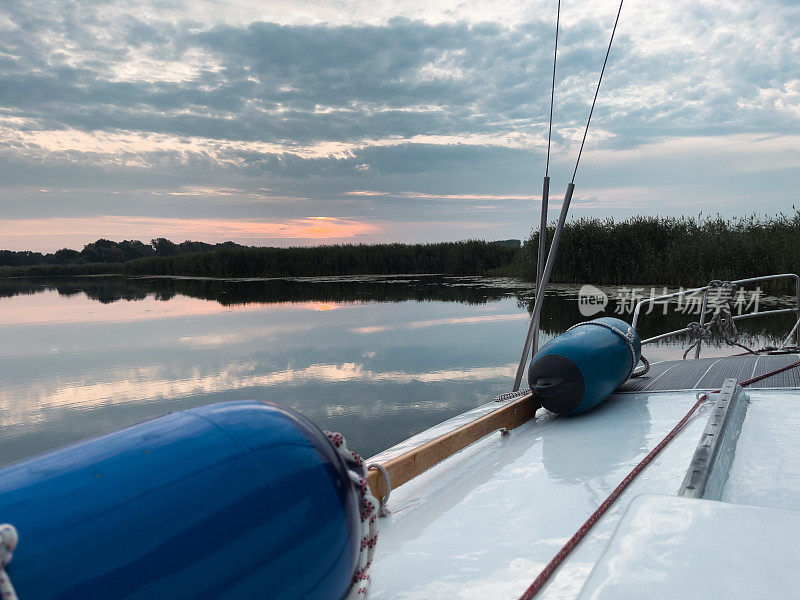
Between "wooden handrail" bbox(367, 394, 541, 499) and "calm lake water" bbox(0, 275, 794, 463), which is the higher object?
"wooden handrail" bbox(367, 394, 541, 499)

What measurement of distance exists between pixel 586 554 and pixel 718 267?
13502 millimetres

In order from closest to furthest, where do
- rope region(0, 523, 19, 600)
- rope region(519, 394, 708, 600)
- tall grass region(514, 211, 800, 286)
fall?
rope region(0, 523, 19, 600) → rope region(519, 394, 708, 600) → tall grass region(514, 211, 800, 286)

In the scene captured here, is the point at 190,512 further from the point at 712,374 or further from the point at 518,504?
the point at 712,374

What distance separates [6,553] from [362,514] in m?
0.67

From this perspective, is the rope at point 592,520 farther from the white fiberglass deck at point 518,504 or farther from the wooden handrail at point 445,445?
the wooden handrail at point 445,445

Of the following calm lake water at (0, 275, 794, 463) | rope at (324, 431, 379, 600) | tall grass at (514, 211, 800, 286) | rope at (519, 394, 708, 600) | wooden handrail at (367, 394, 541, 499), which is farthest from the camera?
tall grass at (514, 211, 800, 286)

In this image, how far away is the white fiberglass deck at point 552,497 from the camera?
4.58 feet

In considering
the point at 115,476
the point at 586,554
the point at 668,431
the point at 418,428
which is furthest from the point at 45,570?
the point at 418,428

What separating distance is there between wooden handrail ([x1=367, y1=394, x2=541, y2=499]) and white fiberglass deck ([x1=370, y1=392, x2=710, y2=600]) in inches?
3.0

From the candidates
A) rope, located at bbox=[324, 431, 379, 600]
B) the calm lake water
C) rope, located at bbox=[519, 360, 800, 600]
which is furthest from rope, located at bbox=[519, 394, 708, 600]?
the calm lake water

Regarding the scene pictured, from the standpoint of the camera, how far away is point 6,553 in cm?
70

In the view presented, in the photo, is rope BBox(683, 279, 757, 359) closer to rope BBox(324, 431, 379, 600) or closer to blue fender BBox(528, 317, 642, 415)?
blue fender BBox(528, 317, 642, 415)

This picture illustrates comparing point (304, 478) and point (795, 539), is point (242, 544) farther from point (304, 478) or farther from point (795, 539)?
point (795, 539)

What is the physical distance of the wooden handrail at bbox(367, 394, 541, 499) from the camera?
1911 mm
